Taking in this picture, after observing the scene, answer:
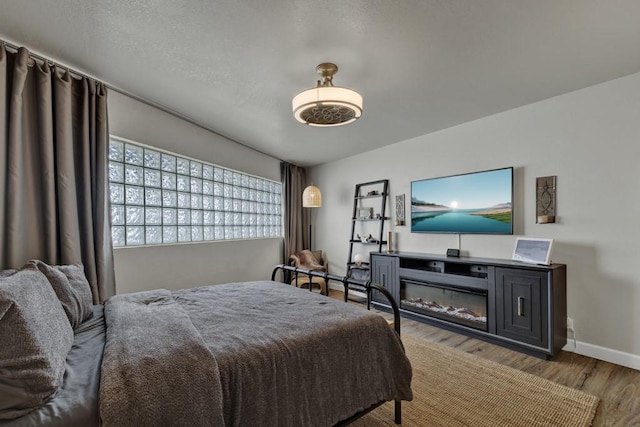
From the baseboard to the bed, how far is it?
2.17 m

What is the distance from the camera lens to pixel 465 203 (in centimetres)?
352

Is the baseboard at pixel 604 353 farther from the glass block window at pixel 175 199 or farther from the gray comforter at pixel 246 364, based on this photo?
the glass block window at pixel 175 199

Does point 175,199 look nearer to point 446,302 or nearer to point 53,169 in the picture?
point 53,169

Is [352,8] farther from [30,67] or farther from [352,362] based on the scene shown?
[30,67]

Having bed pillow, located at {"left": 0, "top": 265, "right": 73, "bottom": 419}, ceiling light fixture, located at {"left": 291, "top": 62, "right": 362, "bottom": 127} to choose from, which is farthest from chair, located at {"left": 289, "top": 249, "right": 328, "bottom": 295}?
bed pillow, located at {"left": 0, "top": 265, "right": 73, "bottom": 419}

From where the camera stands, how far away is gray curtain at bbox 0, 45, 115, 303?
2115 millimetres

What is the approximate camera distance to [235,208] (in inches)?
173

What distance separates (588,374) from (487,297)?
90 centimetres

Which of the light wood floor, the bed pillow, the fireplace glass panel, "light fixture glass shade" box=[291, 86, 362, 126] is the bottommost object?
the light wood floor

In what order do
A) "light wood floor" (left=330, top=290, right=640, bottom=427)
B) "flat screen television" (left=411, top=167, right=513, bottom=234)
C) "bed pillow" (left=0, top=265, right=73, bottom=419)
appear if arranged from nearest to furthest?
"bed pillow" (left=0, top=265, right=73, bottom=419) → "light wood floor" (left=330, top=290, right=640, bottom=427) → "flat screen television" (left=411, top=167, right=513, bottom=234)

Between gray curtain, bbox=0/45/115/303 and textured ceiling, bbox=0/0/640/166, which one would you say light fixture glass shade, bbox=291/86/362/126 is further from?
gray curtain, bbox=0/45/115/303

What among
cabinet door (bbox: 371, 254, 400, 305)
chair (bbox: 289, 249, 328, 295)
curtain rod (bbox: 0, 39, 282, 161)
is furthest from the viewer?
chair (bbox: 289, 249, 328, 295)

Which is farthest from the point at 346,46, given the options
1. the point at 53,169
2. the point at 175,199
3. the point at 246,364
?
the point at 175,199

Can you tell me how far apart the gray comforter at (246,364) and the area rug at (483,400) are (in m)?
0.36
